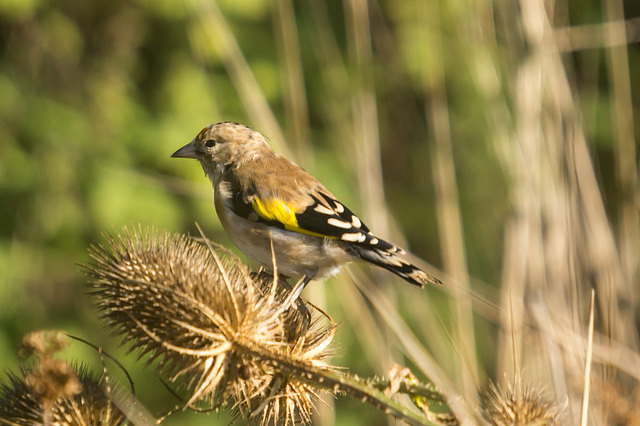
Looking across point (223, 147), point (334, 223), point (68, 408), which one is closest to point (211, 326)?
point (68, 408)

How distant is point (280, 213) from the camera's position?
118 inches

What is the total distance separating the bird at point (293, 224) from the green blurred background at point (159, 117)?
518 mm

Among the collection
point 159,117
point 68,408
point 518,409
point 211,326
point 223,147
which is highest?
point 159,117

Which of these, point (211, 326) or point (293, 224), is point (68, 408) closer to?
point (211, 326)

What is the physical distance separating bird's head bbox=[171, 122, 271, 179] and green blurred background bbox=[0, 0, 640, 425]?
9.8 inches

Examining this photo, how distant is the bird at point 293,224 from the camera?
2.87m

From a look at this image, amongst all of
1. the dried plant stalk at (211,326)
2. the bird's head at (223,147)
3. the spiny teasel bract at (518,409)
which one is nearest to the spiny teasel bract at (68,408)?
the dried plant stalk at (211,326)

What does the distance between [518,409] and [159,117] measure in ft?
12.6

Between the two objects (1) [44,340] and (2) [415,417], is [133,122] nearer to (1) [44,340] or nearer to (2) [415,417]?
(1) [44,340]

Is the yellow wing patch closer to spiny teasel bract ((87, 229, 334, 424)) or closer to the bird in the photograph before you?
the bird

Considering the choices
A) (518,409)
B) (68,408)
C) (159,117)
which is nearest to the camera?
(518,409)

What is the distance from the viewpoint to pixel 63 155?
4645mm

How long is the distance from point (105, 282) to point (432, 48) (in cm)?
244

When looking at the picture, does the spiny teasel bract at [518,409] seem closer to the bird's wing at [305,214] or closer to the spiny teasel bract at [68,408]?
the bird's wing at [305,214]
